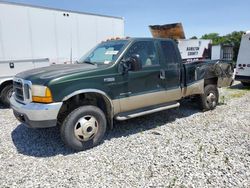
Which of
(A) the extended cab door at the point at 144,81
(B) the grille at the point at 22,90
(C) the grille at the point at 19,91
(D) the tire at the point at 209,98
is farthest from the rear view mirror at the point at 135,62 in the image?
(D) the tire at the point at 209,98

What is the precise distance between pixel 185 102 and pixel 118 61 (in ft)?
12.4

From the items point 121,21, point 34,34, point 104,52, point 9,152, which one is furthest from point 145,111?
point 121,21

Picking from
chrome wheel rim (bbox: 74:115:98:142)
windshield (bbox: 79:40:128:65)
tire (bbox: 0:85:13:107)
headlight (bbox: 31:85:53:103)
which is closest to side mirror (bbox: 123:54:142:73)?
windshield (bbox: 79:40:128:65)

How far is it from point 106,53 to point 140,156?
2.31 metres

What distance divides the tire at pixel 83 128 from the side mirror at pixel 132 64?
0.99 meters

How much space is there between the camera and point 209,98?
6648 millimetres

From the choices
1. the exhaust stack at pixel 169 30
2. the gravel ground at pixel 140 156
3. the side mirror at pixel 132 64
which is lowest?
the gravel ground at pixel 140 156

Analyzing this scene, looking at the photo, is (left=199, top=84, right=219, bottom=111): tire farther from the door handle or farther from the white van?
the white van

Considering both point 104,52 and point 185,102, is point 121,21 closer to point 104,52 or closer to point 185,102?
point 185,102

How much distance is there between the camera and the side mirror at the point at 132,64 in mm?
4395

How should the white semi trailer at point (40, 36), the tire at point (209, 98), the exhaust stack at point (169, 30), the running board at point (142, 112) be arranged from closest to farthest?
the running board at point (142, 112)
the tire at point (209, 98)
the white semi trailer at point (40, 36)
the exhaust stack at point (169, 30)

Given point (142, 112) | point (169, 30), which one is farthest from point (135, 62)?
point (169, 30)

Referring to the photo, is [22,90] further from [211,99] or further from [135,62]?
[211,99]

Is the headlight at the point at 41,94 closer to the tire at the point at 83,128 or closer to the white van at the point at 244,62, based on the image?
the tire at the point at 83,128
